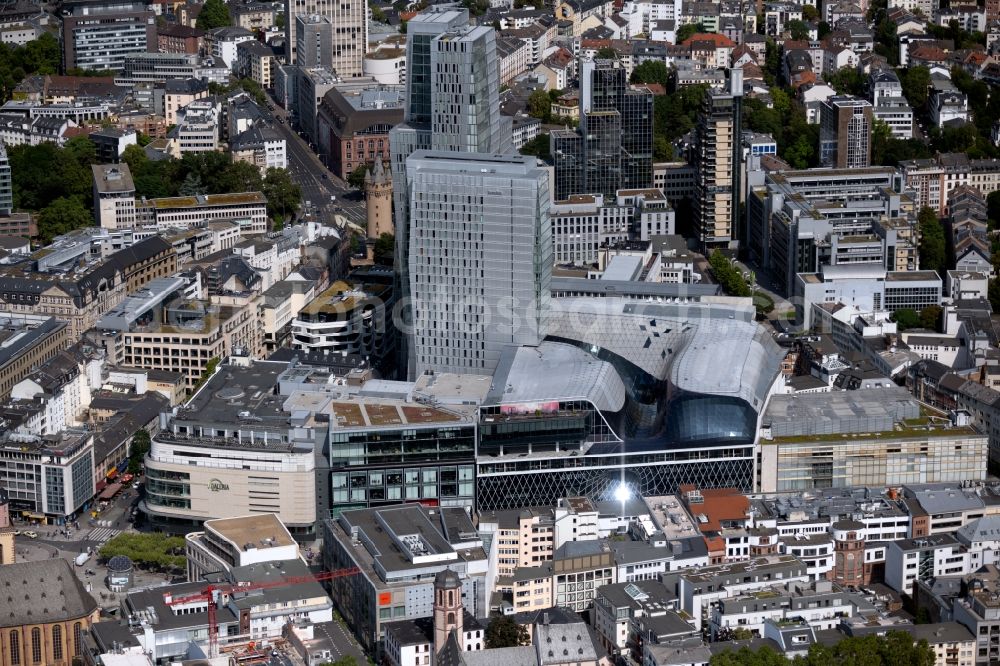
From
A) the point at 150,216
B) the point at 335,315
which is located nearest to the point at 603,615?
the point at 335,315

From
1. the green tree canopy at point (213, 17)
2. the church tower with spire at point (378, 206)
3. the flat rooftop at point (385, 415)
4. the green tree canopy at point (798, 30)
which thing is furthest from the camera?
the green tree canopy at point (213, 17)

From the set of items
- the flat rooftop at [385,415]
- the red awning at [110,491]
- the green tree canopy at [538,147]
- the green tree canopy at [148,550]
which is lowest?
the green tree canopy at [148,550]

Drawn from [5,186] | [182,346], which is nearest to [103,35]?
[5,186]

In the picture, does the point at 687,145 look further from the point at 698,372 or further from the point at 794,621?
the point at 794,621

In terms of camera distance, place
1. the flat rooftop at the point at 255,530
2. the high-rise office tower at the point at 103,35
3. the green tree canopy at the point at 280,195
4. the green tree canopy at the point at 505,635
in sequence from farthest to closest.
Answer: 1. the high-rise office tower at the point at 103,35
2. the green tree canopy at the point at 280,195
3. the flat rooftop at the point at 255,530
4. the green tree canopy at the point at 505,635

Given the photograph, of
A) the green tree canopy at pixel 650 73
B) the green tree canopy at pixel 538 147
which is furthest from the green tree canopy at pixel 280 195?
the green tree canopy at pixel 650 73

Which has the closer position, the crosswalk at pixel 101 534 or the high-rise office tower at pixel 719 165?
the crosswalk at pixel 101 534

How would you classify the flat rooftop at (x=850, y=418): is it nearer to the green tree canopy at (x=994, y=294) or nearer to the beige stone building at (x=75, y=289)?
the green tree canopy at (x=994, y=294)
